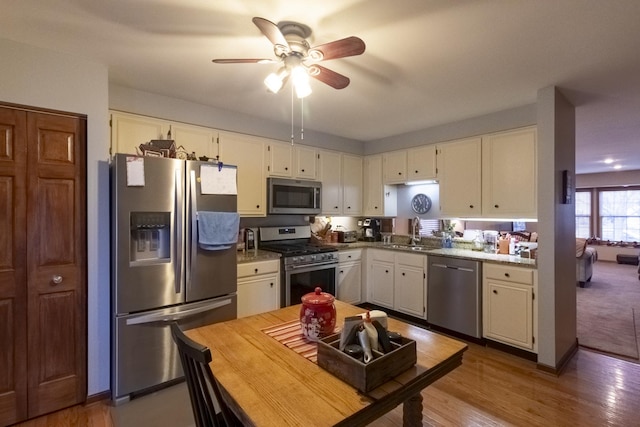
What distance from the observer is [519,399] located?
2256mm

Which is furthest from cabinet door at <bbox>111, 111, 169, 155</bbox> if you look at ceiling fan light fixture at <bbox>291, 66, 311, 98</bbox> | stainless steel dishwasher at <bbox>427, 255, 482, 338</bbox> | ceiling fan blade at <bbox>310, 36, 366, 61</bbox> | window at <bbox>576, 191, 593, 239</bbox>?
window at <bbox>576, 191, 593, 239</bbox>

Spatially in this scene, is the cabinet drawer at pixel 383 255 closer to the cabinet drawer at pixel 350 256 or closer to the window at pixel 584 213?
the cabinet drawer at pixel 350 256

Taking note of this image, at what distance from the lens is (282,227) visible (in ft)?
12.9

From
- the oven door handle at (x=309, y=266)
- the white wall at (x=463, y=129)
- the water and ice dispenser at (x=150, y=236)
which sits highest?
the white wall at (x=463, y=129)

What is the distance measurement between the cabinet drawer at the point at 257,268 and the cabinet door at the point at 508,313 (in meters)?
2.10

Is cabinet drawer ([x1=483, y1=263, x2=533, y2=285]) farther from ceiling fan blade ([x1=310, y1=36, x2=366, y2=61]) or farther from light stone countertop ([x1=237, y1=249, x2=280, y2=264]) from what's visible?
ceiling fan blade ([x1=310, y1=36, x2=366, y2=61])

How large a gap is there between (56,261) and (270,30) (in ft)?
6.74

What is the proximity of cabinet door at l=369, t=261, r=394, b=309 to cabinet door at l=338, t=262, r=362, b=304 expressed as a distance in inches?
6.8

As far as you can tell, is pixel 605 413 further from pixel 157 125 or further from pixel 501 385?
pixel 157 125

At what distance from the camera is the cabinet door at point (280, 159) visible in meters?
3.63

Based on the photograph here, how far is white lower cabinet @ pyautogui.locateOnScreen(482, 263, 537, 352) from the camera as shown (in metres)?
2.78

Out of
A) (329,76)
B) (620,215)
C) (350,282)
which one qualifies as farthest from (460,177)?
(620,215)

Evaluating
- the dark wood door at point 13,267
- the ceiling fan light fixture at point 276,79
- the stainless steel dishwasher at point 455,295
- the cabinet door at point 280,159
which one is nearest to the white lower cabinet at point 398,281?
the stainless steel dishwasher at point 455,295

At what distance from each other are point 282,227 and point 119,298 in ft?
6.65
